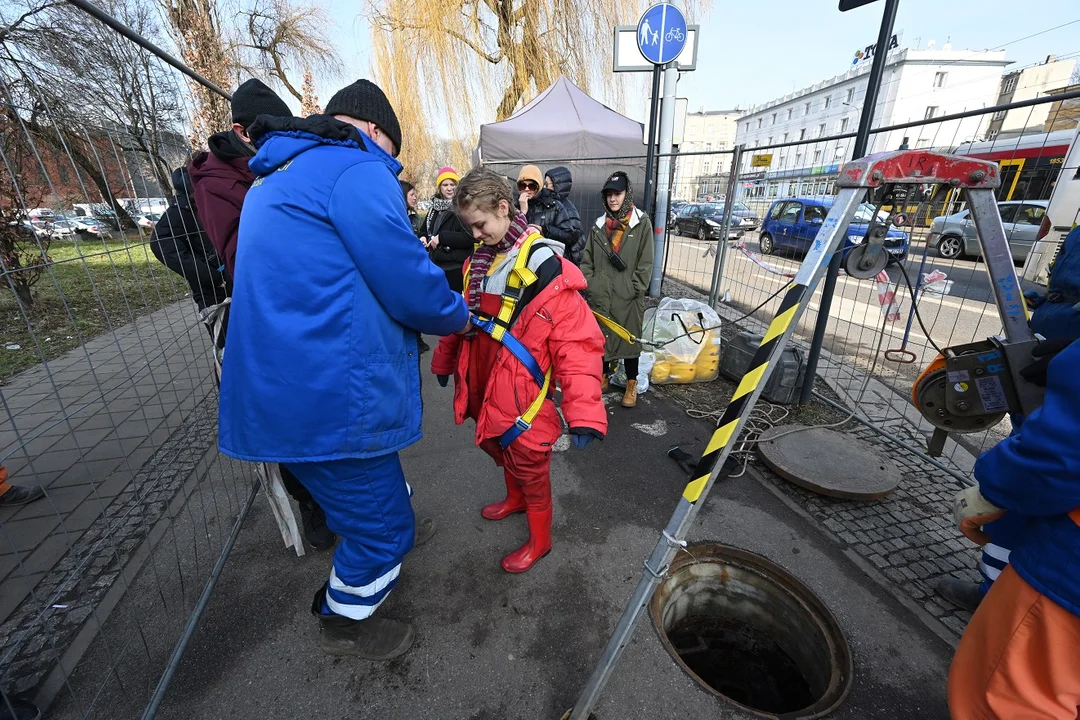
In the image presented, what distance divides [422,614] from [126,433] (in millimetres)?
2997

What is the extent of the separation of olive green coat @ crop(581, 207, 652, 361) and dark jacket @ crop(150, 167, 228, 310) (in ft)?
8.53

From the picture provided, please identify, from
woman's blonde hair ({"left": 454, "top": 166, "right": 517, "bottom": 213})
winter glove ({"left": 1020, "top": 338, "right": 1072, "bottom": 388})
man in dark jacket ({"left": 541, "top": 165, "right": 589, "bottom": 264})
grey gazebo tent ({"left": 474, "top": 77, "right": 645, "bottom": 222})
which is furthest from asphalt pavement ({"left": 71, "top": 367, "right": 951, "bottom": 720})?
grey gazebo tent ({"left": 474, "top": 77, "right": 645, "bottom": 222})

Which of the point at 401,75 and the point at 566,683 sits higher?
the point at 401,75

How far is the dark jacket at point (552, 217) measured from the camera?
4227 mm

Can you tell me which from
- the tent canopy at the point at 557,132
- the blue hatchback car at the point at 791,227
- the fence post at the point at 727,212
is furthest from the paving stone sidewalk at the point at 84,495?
the blue hatchback car at the point at 791,227

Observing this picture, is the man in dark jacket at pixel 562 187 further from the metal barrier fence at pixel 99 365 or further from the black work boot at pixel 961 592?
the black work boot at pixel 961 592

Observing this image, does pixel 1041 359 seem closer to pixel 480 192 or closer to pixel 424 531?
pixel 480 192

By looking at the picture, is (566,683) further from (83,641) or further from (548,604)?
(83,641)

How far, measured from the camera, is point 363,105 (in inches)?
65.0

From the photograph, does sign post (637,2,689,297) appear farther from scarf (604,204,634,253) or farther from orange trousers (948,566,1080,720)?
orange trousers (948,566,1080,720)

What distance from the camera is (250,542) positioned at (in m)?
2.52

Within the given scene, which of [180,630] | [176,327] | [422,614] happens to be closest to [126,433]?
[176,327]

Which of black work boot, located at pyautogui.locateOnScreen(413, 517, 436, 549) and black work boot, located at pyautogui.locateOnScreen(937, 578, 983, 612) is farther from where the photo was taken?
black work boot, located at pyautogui.locateOnScreen(413, 517, 436, 549)

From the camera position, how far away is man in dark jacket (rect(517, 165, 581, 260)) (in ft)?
13.8
